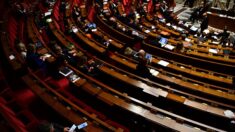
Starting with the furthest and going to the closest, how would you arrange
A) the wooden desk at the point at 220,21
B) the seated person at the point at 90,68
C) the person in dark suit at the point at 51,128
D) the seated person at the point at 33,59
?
the wooden desk at the point at 220,21 < the seated person at the point at 90,68 < the seated person at the point at 33,59 < the person in dark suit at the point at 51,128

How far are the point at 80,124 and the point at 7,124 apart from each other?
1.09 meters

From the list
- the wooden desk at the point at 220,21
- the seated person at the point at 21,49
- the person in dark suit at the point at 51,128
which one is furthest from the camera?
the wooden desk at the point at 220,21

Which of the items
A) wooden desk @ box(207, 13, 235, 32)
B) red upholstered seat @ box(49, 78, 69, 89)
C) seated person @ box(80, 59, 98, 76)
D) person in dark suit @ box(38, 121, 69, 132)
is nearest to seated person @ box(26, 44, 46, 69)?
red upholstered seat @ box(49, 78, 69, 89)

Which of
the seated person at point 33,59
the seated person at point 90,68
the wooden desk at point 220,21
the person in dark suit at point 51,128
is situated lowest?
the wooden desk at point 220,21

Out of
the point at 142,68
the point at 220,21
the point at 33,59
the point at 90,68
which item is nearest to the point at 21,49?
the point at 33,59

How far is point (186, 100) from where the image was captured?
15.1 feet

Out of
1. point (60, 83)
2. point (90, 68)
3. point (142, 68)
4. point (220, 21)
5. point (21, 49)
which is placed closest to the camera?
point (60, 83)

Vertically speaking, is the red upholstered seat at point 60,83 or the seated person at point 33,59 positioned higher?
the seated person at point 33,59

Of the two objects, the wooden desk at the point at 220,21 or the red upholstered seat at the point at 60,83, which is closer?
the red upholstered seat at the point at 60,83

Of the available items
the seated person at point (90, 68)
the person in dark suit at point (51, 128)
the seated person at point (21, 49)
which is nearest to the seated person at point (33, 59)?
the seated person at point (21, 49)

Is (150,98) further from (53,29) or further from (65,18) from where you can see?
(65,18)

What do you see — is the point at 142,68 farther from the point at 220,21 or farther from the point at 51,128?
the point at 220,21

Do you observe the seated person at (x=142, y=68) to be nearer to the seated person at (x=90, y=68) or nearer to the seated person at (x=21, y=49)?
the seated person at (x=90, y=68)

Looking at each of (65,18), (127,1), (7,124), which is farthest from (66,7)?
(7,124)
